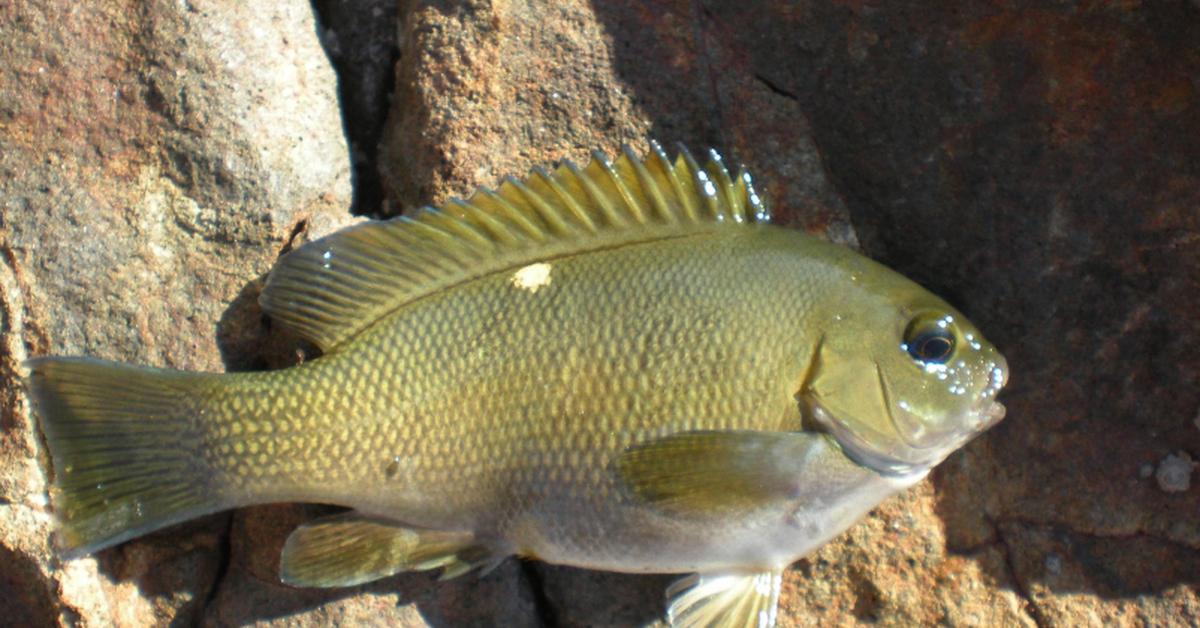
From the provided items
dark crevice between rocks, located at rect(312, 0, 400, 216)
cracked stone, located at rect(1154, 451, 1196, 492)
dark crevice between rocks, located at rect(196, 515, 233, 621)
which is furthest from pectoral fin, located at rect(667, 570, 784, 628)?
dark crevice between rocks, located at rect(312, 0, 400, 216)

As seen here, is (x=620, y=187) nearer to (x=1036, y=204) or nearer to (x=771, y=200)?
(x=771, y=200)

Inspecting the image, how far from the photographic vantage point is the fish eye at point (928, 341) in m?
2.20

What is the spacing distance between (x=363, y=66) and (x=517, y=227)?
823 millimetres

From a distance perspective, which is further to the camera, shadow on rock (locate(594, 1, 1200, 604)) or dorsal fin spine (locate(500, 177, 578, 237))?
shadow on rock (locate(594, 1, 1200, 604))

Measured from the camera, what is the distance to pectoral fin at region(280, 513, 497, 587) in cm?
236

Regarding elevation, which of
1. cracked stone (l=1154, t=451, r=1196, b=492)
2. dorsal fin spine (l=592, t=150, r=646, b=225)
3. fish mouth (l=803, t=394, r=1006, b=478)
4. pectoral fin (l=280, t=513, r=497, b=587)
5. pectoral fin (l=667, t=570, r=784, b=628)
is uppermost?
dorsal fin spine (l=592, t=150, r=646, b=225)

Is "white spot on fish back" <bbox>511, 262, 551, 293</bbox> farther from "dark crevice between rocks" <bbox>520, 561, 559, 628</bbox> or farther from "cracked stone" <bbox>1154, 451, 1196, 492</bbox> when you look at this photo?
"cracked stone" <bbox>1154, 451, 1196, 492</bbox>

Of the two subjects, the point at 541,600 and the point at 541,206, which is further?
the point at 541,600

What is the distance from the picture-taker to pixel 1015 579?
8.31 feet

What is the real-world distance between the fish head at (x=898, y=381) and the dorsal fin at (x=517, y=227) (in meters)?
0.34

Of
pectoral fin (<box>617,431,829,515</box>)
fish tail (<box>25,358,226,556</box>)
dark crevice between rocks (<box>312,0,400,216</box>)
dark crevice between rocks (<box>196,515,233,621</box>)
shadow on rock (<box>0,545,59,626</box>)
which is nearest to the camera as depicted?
pectoral fin (<box>617,431,829,515</box>)

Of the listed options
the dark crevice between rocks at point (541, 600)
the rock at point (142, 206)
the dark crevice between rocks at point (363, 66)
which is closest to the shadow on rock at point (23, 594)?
the rock at point (142, 206)

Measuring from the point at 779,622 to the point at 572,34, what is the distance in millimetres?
1465

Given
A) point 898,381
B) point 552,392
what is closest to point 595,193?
point 552,392
